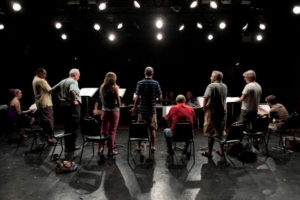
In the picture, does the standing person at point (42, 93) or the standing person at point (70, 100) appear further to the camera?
the standing person at point (42, 93)

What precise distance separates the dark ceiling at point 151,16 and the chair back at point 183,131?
134 inches

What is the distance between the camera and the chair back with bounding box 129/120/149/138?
4.20m

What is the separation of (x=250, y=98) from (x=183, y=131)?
5.24ft

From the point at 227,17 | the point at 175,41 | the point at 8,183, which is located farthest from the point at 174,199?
the point at 175,41

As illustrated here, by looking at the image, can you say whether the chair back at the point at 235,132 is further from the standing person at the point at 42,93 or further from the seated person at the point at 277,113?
the standing person at the point at 42,93

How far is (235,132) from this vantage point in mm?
4047

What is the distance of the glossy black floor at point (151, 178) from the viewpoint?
322 cm

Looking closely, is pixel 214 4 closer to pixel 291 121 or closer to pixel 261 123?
pixel 261 123

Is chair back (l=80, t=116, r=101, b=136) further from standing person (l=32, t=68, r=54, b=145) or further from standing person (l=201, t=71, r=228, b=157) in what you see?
standing person (l=201, t=71, r=228, b=157)

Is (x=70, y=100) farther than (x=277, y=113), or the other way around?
(x=277, y=113)

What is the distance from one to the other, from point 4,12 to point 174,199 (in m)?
6.53

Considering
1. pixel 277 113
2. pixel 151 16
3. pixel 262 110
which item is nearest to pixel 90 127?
pixel 262 110

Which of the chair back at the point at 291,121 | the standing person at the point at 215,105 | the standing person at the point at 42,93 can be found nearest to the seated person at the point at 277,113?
the chair back at the point at 291,121

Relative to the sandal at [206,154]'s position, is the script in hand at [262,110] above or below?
above
